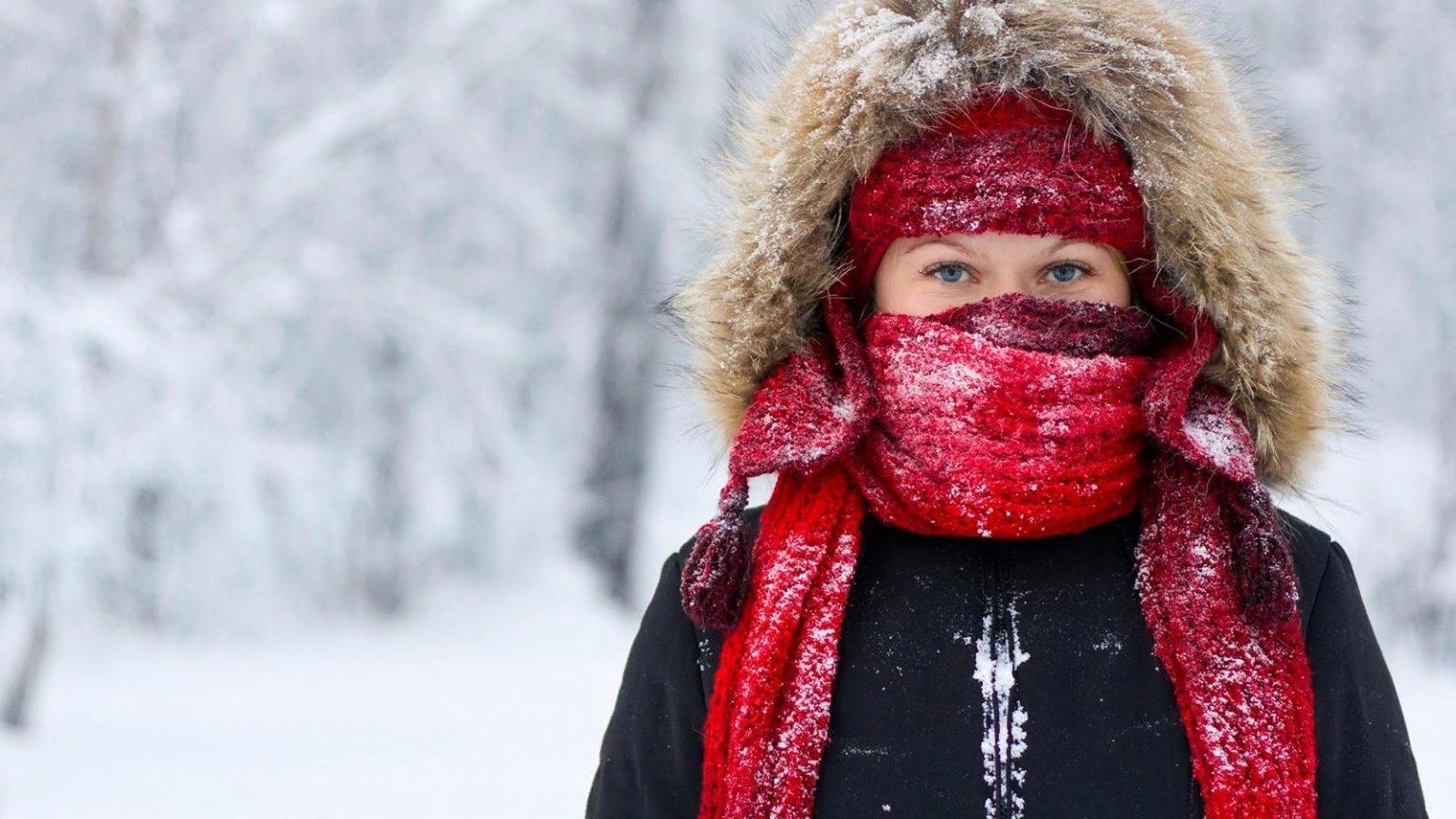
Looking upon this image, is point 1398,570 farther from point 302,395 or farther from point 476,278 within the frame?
point 302,395

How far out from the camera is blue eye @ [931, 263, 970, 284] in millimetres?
1652

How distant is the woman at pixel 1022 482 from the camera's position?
152 cm

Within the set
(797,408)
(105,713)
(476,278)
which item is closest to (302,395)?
(476,278)

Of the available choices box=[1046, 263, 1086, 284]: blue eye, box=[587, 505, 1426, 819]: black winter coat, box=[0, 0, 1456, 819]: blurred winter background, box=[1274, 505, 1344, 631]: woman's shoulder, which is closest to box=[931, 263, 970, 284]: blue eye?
box=[1046, 263, 1086, 284]: blue eye

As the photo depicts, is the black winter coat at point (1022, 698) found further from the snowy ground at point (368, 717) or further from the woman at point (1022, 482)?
the snowy ground at point (368, 717)

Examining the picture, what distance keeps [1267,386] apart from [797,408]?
23.0 inches

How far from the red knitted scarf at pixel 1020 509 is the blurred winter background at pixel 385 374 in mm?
1014

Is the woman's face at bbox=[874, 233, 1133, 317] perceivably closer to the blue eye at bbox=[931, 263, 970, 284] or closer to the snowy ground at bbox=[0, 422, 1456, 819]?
the blue eye at bbox=[931, 263, 970, 284]

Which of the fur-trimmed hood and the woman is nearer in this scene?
the woman

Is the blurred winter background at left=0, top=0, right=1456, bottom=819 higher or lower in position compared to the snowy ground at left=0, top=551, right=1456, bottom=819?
higher

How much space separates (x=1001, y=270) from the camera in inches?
64.0

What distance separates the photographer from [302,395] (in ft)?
28.3

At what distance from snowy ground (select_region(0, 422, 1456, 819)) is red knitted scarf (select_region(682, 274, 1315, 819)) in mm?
2586

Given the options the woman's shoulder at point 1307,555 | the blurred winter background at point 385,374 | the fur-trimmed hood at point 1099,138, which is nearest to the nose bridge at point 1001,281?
the fur-trimmed hood at point 1099,138
